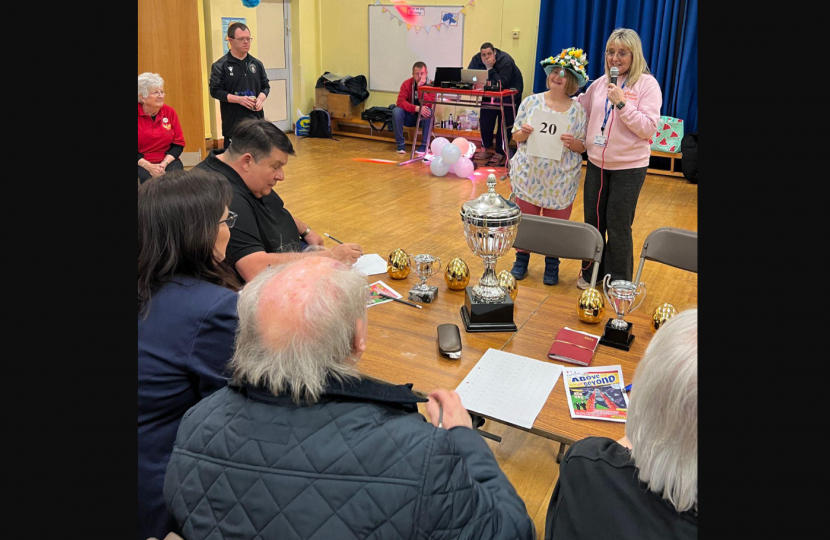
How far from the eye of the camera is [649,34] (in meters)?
7.91

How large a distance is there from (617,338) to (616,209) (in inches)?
76.4

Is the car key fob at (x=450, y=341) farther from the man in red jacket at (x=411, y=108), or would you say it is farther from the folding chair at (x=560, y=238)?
the man in red jacket at (x=411, y=108)

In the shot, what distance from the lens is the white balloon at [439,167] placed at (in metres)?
7.73

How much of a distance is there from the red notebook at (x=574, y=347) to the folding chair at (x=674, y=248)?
760 millimetres

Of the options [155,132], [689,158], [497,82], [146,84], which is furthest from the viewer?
[497,82]

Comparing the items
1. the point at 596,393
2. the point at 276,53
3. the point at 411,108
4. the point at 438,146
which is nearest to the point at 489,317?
the point at 596,393

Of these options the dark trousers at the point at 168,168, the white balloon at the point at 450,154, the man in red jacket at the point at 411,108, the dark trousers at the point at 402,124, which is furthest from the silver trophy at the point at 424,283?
the dark trousers at the point at 402,124

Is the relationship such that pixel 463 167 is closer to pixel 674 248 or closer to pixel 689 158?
pixel 689 158

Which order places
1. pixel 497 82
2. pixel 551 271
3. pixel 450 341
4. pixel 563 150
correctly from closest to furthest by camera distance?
pixel 450 341, pixel 563 150, pixel 551 271, pixel 497 82

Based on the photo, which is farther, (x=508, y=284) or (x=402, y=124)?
(x=402, y=124)

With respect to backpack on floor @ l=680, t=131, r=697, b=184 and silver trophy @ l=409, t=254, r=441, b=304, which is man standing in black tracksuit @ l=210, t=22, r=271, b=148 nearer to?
silver trophy @ l=409, t=254, r=441, b=304

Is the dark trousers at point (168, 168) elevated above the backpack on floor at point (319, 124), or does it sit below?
above

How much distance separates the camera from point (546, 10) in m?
8.49

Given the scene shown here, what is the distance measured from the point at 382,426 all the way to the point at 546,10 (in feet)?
27.2
